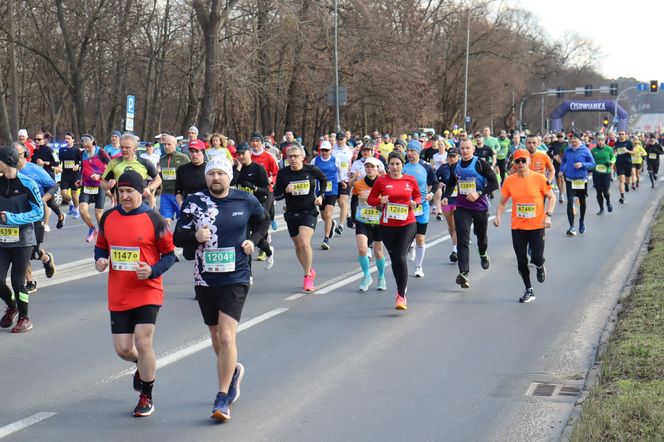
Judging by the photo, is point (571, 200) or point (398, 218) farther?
point (571, 200)

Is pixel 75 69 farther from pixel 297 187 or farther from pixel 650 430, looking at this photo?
pixel 650 430

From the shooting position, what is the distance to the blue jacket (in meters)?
18.3

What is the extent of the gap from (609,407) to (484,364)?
78.6 inches

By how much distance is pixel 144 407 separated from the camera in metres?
6.50

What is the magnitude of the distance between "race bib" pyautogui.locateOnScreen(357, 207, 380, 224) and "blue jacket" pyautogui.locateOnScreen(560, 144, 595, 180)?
25.0 ft

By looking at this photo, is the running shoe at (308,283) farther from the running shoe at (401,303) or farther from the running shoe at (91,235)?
the running shoe at (91,235)

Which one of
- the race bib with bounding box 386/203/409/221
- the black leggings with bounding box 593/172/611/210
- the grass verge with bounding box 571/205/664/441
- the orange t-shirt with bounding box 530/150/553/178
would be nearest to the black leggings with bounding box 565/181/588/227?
the orange t-shirt with bounding box 530/150/553/178

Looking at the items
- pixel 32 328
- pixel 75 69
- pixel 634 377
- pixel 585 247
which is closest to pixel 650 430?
pixel 634 377

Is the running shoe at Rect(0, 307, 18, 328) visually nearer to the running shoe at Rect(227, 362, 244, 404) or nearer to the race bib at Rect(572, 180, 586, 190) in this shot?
the running shoe at Rect(227, 362, 244, 404)

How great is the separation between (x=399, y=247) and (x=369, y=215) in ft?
4.69

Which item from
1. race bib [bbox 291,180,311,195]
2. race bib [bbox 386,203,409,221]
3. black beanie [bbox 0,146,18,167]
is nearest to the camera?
black beanie [bbox 0,146,18,167]

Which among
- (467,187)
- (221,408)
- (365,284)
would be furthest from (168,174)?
(221,408)

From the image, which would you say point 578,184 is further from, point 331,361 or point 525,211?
point 331,361

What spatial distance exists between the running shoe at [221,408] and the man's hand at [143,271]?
2.99ft
